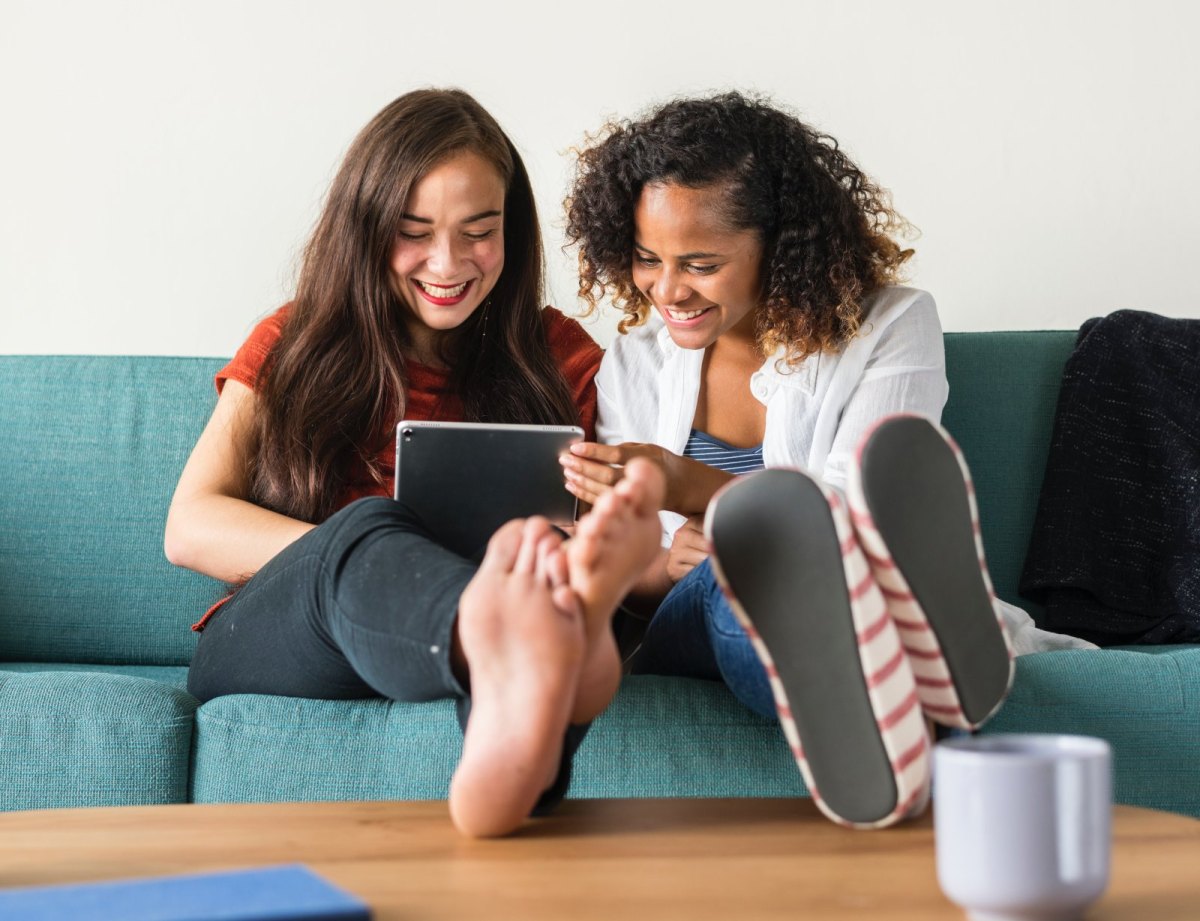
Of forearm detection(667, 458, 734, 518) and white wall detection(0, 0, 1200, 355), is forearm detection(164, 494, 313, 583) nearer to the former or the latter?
forearm detection(667, 458, 734, 518)

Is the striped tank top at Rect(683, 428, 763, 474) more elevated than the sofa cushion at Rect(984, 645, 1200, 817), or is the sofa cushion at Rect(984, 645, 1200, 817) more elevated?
the striped tank top at Rect(683, 428, 763, 474)

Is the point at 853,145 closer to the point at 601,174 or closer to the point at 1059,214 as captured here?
the point at 1059,214

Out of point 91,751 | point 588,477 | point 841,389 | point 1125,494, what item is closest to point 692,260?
point 841,389

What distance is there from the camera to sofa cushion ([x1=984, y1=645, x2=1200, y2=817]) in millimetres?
1309

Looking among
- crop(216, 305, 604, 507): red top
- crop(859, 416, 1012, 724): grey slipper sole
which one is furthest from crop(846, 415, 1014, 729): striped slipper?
crop(216, 305, 604, 507): red top

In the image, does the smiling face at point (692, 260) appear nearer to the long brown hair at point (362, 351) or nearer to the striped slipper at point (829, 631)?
the long brown hair at point (362, 351)

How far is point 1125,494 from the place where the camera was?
183cm

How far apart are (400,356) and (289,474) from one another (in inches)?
8.3

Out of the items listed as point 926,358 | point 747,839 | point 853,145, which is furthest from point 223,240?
point 747,839

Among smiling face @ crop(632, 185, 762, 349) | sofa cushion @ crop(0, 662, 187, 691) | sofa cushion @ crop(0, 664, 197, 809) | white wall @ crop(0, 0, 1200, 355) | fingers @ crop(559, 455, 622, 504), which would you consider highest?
white wall @ crop(0, 0, 1200, 355)

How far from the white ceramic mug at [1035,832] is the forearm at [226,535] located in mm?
942

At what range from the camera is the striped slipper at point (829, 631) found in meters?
0.84

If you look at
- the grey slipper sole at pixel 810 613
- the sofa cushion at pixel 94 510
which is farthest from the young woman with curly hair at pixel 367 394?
the sofa cushion at pixel 94 510

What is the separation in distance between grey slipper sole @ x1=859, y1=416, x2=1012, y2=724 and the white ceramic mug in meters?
0.24
